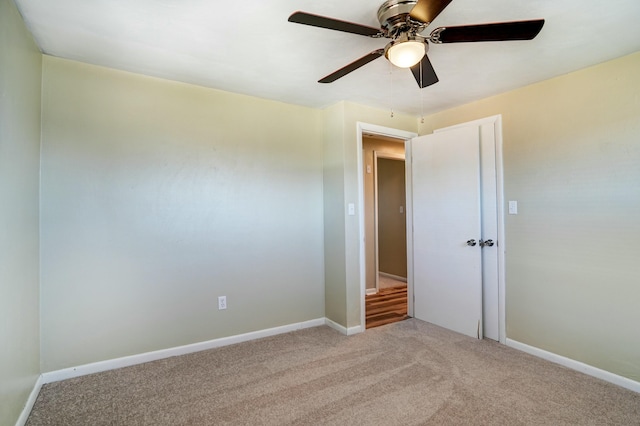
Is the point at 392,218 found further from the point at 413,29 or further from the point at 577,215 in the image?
the point at 413,29

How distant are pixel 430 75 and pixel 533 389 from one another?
2186 millimetres

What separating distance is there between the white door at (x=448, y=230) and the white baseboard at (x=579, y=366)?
36cm

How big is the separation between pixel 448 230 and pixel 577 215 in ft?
3.49

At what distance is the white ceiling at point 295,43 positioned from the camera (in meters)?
1.69

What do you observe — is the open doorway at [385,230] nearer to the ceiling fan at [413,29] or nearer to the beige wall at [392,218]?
the beige wall at [392,218]

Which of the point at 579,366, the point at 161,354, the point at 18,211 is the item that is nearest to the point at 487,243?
the point at 579,366

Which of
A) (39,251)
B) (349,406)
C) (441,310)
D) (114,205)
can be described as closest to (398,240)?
(441,310)

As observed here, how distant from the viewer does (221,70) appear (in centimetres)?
245

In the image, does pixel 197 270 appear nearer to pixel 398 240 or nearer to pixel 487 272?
pixel 487 272

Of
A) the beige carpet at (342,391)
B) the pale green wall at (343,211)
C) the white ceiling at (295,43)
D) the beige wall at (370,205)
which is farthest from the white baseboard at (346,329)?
the white ceiling at (295,43)

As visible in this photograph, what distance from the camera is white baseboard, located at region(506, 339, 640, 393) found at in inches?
85.7

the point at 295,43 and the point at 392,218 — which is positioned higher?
the point at 295,43

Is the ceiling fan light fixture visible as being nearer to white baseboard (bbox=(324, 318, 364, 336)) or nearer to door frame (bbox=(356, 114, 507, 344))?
door frame (bbox=(356, 114, 507, 344))

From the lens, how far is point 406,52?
1586 mm
